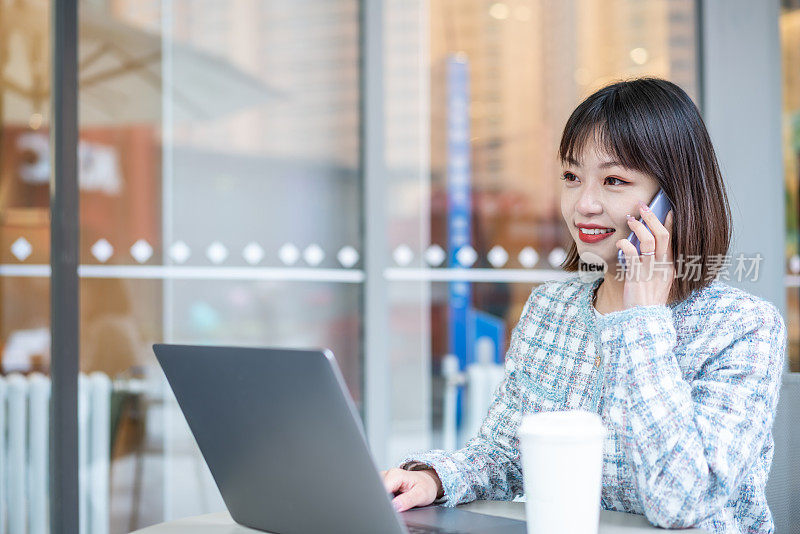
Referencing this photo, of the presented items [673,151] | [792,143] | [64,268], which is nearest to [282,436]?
[673,151]

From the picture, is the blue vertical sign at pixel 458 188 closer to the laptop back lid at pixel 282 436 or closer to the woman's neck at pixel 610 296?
the woman's neck at pixel 610 296

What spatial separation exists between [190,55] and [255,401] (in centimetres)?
225

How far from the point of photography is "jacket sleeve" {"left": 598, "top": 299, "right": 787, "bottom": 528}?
1086mm

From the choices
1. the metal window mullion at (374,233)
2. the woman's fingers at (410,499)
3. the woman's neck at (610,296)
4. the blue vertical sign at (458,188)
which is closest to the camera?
the woman's fingers at (410,499)

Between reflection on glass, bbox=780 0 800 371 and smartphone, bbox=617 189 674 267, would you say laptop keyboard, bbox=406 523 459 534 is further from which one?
reflection on glass, bbox=780 0 800 371

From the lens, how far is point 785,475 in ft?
4.50

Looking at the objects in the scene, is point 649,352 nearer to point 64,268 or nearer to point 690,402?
point 690,402

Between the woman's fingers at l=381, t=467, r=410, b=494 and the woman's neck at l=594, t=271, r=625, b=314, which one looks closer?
the woman's fingers at l=381, t=467, r=410, b=494

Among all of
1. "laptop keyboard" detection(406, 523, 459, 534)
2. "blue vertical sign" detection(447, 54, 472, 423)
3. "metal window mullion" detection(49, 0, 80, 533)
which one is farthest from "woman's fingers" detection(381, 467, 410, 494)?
"blue vertical sign" detection(447, 54, 472, 423)

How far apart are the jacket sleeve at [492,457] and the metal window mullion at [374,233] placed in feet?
5.04

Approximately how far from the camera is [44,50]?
2.74 meters

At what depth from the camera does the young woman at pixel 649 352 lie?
1.11 m

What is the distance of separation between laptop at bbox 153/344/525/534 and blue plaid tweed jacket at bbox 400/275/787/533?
0.66 feet

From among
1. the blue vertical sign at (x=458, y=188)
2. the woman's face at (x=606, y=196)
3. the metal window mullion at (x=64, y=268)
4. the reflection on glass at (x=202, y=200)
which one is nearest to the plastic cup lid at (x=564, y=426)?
the woman's face at (x=606, y=196)
